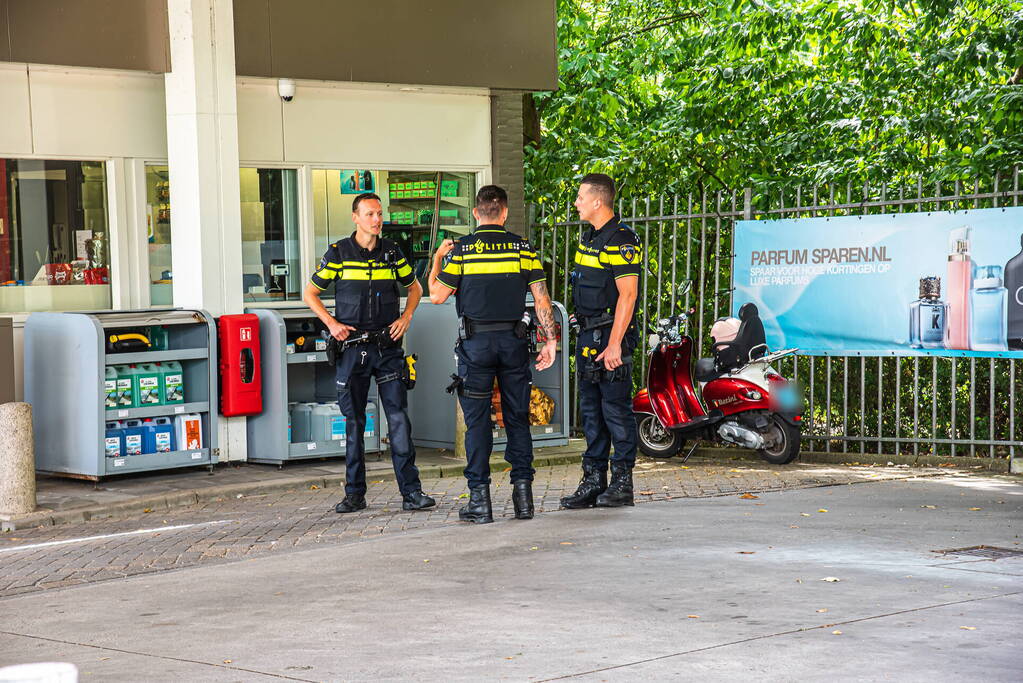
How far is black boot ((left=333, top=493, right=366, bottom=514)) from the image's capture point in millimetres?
9461

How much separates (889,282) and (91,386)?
638 cm

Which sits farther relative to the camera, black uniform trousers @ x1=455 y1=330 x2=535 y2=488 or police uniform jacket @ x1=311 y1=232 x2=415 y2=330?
police uniform jacket @ x1=311 y1=232 x2=415 y2=330

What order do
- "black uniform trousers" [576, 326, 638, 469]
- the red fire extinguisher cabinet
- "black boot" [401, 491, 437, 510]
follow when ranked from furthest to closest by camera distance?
1. the red fire extinguisher cabinet
2. "black boot" [401, 491, 437, 510]
3. "black uniform trousers" [576, 326, 638, 469]

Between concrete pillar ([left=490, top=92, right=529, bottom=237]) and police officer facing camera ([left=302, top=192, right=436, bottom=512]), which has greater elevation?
concrete pillar ([left=490, top=92, right=529, bottom=237])

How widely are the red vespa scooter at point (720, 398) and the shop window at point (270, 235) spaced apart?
3409mm

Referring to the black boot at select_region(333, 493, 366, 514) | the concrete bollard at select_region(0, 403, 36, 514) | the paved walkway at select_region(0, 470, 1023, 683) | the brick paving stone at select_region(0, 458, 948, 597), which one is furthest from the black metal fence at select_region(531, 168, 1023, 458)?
the concrete bollard at select_region(0, 403, 36, 514)

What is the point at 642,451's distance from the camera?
12.6m

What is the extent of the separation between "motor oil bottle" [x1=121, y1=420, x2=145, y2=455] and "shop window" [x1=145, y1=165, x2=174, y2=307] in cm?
175

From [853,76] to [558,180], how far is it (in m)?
3.92

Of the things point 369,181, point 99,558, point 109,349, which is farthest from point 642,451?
point 99,558

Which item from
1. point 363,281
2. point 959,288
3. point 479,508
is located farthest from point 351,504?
point 959,288

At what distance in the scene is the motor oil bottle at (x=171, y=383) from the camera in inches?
438

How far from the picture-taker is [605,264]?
8914 millimetres

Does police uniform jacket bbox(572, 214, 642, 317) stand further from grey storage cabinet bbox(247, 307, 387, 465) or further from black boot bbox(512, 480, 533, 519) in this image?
grey storage cabinet bbox(247, 307, 387, 465)
